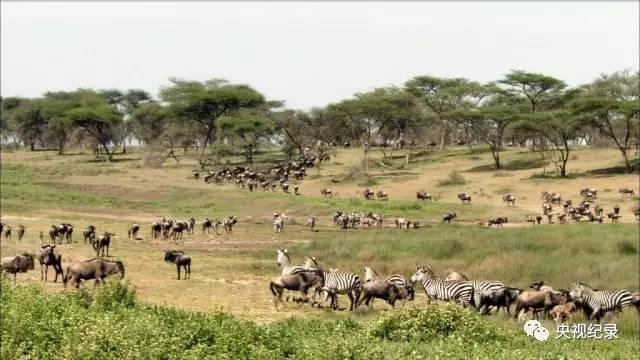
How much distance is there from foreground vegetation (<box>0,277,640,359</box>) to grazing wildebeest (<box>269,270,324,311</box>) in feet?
12.1

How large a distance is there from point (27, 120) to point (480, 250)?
9565 cm

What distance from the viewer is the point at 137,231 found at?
36281 mm

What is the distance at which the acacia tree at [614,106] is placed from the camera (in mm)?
61494

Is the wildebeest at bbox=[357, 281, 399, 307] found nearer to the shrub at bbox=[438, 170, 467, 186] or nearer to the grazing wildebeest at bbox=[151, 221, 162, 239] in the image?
the grazing wildebeest at bbox=[151, 221, 162, 239]

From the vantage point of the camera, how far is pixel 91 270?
21.5 meters

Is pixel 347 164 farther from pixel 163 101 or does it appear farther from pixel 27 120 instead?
pixel 27 120

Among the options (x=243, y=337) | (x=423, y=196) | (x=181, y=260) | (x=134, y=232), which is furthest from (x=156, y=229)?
(x=423, y=196)

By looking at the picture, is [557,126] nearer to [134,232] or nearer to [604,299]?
[134,232]

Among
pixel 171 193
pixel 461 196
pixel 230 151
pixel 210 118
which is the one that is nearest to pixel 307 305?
pixel 461 196

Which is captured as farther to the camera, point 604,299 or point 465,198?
point 465,198

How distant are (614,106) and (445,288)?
46.6 metres

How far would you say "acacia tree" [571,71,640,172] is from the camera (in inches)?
2421

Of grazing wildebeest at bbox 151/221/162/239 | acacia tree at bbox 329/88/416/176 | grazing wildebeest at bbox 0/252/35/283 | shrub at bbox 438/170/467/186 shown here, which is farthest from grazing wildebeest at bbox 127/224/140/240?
acacia tree at bbox 329/88/416/176

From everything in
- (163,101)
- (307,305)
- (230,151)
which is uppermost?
(163,101)
